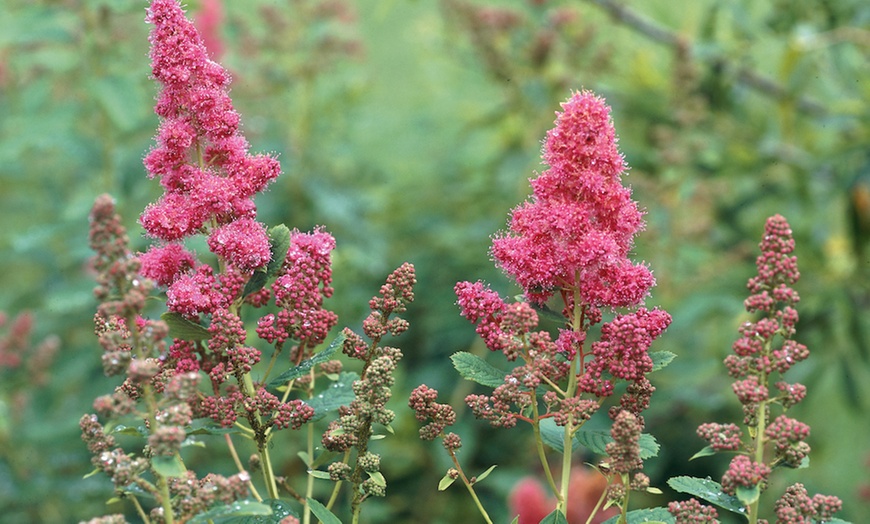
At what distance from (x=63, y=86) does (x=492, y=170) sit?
164 centimetres

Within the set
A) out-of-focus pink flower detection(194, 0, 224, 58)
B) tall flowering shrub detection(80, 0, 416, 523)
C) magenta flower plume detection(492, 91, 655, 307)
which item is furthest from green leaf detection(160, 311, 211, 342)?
out-of-focus pink flower detection(194, 0, 224, 58)

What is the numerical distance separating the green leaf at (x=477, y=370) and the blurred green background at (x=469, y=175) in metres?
1.69

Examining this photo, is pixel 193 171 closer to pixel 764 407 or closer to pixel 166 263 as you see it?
pixel 166 263

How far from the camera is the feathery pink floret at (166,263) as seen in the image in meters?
1.28

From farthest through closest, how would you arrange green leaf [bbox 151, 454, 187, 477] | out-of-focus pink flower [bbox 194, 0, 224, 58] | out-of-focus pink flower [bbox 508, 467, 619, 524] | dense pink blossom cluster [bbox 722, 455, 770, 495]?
1. out-of-focus pink flower [bbox 194, 0, 224, 58]
2. out-of-focus pink flower [bbox 508, 467, 619, 524]
3. dense pink blossom cluster [bbox 722, 455, 770, 495]
4. green leaf [bbox 151, 454, 187, 477]

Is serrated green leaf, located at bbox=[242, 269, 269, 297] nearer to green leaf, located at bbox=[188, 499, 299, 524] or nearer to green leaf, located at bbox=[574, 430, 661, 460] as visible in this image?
green leaf, located at bbox=[188, 499, 299, 524]

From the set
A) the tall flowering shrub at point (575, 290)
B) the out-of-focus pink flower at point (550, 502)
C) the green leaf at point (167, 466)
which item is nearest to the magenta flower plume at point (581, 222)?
the tall flowering shrub at point (575, 290)

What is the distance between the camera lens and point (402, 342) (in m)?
3.82

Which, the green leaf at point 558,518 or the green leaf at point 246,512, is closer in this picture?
the green leaf at point 246,512

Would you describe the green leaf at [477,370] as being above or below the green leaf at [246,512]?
above

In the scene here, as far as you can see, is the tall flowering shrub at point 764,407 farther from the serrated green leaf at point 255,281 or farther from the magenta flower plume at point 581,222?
the serrated green leaf at point 255,281

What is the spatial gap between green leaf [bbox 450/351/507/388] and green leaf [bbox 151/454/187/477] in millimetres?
353

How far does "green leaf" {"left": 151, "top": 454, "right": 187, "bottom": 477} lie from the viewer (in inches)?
41.4

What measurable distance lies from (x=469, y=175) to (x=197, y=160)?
9.28ft
